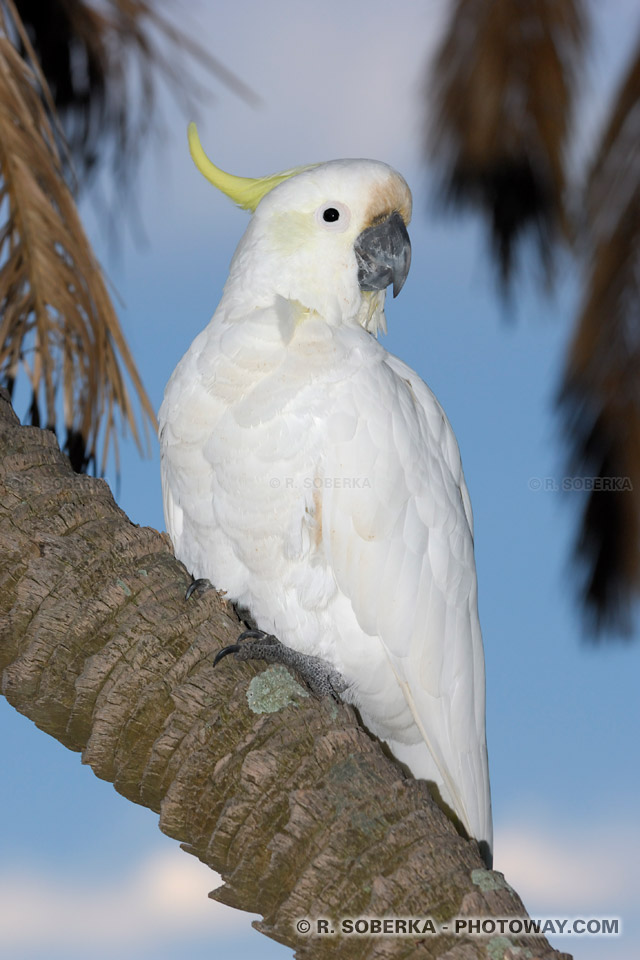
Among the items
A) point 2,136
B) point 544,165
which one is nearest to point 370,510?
point 544,165

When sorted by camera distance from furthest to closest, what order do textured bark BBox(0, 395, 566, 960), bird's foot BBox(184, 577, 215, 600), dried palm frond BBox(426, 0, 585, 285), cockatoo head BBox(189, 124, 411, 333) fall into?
dried palm frond BBox(426, 0, 585, 285), cockatoo head BBox(189, 124, 411, 333), bird's foot BBox(184, 577, 215, 600), textured bark BBox(0, 395, 566, 960)

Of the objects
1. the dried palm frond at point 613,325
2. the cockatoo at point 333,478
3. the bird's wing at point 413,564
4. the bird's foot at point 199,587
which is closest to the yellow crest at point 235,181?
the cockatoo at point 333,478

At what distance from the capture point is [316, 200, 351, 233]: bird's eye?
9.37 ft

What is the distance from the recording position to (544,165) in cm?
416

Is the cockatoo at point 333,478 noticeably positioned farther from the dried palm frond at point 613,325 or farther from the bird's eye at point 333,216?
the dried palm frond at point 613,325

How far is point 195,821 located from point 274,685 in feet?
1.16

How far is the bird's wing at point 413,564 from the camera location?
8.95 feet

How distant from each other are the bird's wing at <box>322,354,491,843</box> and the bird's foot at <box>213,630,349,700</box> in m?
0.19

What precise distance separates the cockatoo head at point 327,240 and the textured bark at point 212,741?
85 centimetres

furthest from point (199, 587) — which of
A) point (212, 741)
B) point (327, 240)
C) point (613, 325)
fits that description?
point (613, 325)

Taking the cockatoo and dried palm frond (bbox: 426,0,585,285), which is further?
dried palm frond (bbox: 426,0,585,285)

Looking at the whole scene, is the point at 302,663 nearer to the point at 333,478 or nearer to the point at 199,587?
the point at 199,587

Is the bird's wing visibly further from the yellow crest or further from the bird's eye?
the yellow crest

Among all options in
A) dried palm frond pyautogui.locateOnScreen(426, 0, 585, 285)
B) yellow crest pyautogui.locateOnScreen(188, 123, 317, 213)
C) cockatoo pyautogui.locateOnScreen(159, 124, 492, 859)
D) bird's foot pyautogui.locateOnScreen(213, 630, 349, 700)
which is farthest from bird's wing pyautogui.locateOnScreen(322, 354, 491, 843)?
dried palm frond pyautogui.locateOnScreen(426, 0, 585, 285)
